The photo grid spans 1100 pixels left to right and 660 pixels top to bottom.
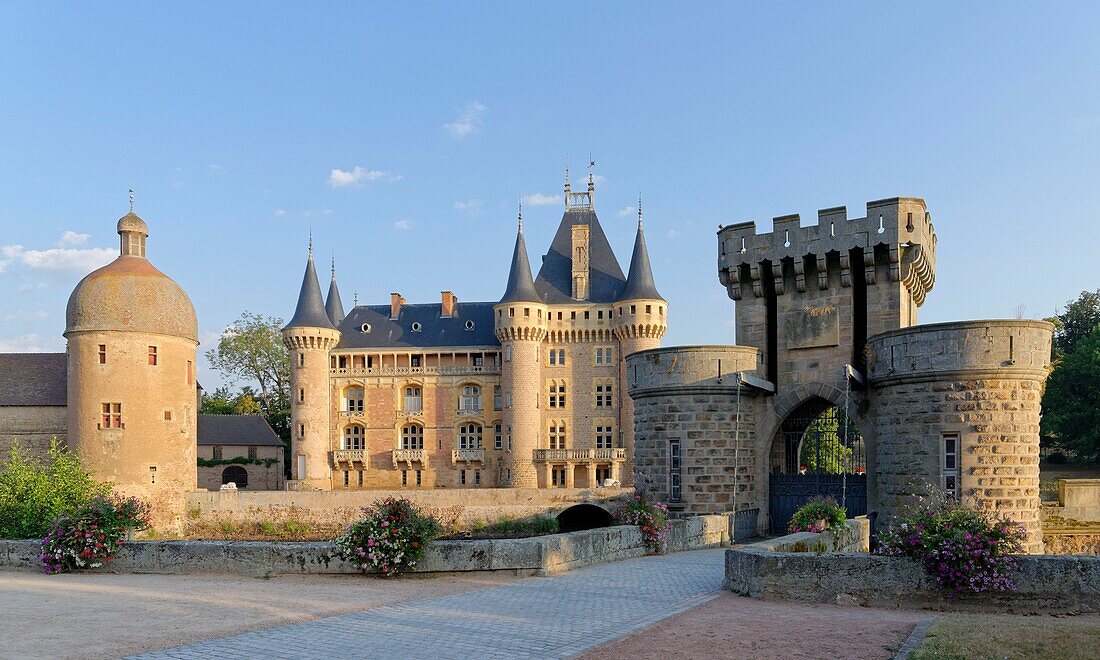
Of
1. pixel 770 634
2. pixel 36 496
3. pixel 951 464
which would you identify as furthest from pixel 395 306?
pixel 770 634

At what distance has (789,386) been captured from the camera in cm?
2153

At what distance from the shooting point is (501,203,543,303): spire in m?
50.1

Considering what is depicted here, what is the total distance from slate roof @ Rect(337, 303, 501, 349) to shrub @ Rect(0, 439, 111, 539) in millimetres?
26222

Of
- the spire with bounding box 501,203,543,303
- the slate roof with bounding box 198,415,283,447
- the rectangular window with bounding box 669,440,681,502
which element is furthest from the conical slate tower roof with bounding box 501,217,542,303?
the rectangular window with bounding box 669,440,681,502

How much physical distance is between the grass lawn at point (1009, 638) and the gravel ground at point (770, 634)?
0.37m

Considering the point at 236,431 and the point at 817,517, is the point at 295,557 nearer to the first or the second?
the point at 817,517

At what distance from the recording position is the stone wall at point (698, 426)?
67.1 ft

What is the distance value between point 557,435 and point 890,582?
41156 mm

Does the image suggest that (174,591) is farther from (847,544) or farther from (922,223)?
(922,223)

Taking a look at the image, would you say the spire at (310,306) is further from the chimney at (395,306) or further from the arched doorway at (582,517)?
the arched doorway at (582,517)

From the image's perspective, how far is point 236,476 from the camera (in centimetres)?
5412

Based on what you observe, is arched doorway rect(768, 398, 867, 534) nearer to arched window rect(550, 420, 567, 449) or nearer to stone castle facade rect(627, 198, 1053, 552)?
stone castle facade rect(627, 198, 1053, 552)

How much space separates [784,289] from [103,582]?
1551cm

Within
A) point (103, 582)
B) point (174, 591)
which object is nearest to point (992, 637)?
point (174, 591)
